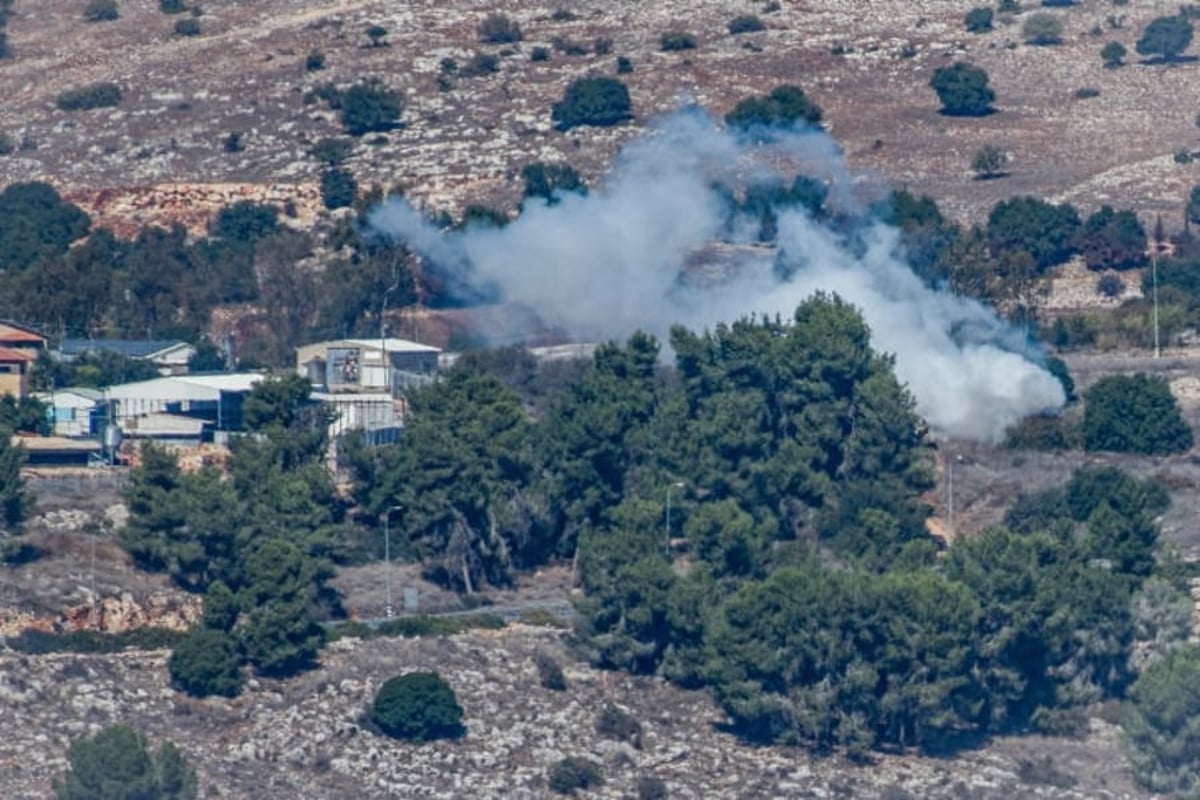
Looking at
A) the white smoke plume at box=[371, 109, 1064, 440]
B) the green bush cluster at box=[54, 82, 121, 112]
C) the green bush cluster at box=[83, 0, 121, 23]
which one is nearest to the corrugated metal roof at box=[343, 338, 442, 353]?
the white smoke plume at box=[371, 109, 1064, 440]

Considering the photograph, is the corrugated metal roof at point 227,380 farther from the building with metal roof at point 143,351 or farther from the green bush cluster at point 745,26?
the green bush cluster at point 745,26

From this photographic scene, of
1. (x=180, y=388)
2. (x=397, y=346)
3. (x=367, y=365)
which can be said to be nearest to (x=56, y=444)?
(x=180, y=388)

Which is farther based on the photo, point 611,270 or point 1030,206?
point 1030,206

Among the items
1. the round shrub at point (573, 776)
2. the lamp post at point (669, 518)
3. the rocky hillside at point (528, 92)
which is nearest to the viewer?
the round shrub at point (573, 776)

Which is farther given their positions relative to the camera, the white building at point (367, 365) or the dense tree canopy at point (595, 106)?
the dense tree canopy at point (595, 106)

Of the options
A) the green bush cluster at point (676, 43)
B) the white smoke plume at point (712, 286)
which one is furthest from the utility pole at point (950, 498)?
the green bush cluster at point (676, 43)

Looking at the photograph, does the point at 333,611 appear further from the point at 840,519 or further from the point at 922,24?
the point at 922,24

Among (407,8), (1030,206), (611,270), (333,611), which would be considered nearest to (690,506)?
(333,611)
